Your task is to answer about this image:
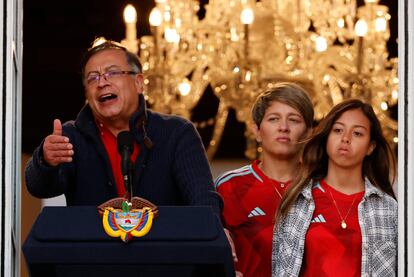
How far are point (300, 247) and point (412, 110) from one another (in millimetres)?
664

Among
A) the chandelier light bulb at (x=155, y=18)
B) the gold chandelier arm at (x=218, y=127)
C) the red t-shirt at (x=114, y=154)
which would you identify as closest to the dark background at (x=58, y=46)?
the gold chandelier arm at (x=218, y=127)

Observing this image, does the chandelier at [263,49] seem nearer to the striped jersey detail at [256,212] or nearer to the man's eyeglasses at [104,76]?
the striped jersey detail at [256,212]

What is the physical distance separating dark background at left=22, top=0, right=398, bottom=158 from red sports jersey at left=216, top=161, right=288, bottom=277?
5.20m

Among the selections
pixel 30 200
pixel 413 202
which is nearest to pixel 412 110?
pixel 413 202

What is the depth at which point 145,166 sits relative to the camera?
3480 mm

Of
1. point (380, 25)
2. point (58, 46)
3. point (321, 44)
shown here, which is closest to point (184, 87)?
point (321, 44)

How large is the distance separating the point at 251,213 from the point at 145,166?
77 centimetres

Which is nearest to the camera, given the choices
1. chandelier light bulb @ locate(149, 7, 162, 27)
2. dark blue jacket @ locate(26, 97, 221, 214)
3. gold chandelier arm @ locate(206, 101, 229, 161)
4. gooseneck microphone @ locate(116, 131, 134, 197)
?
gooseneck microphone @ locate(116, 131, 134, 197)

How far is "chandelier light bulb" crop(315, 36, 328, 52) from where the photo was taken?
6957mm

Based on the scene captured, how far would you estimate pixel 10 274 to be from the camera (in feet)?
10.4

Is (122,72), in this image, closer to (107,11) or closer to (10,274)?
(10,274)

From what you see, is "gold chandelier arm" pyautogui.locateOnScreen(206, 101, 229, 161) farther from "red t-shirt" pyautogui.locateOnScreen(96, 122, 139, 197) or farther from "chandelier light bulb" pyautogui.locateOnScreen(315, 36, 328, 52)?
"red t-shirt" pyautogui.locateOnScreen(96, 122, 139, 197)

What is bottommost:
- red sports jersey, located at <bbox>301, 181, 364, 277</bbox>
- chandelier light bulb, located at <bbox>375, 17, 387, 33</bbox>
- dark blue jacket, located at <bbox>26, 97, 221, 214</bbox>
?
red sports jersey, located at <bbox>301, 181, 364, 277</bbox>

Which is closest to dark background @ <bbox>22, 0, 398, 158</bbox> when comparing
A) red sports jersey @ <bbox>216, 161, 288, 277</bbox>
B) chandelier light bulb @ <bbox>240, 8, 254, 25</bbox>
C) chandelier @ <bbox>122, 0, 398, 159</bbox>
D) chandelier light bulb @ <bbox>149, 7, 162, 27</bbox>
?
chandelier @ <bbox>122, 0, 398, 159</bbox>
